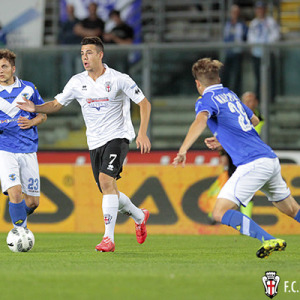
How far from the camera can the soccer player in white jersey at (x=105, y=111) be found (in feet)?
30.8

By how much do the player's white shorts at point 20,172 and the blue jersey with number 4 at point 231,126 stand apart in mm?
2520

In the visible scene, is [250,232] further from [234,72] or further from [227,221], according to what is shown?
[234,72]

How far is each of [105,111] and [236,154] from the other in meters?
1.86

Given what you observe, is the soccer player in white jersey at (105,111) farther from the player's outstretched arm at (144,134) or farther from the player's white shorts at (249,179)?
the player's white shorts at (249,179)

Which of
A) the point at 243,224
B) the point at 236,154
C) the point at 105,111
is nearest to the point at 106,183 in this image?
the point at 105,111

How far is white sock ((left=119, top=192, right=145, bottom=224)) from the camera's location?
9.90 meters

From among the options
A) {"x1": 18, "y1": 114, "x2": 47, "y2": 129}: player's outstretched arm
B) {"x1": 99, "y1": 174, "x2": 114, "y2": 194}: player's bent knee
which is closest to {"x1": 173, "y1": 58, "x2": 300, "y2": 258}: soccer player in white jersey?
{"x1": 99, "y1": 174, "x2": 114, "y2": 194}: player's bent knee

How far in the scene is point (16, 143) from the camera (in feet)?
32.2

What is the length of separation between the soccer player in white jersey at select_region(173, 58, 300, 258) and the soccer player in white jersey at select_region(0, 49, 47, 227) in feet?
7.60

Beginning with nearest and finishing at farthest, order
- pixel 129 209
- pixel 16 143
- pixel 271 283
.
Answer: pixel 271 283, pixel 16 143, pixel 129 209

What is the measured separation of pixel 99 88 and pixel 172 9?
10308 mm

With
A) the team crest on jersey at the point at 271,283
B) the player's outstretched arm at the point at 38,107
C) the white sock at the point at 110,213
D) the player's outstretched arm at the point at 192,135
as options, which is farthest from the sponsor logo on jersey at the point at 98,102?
the team crest on jersey at the point at 271,283

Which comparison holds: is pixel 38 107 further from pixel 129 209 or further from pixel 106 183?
pixel 129 209

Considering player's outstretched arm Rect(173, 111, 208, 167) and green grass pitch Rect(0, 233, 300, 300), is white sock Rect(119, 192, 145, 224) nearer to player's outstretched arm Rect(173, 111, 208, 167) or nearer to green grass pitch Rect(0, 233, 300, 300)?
green grass pitch Rect(0, 233, 300, 300)
